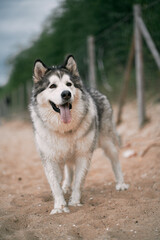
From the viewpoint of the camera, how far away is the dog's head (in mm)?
3797

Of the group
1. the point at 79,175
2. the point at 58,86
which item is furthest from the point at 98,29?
the point at 79,175

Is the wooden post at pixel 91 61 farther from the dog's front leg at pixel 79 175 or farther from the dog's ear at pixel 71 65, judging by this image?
the dog's front leg at pixel 79 175

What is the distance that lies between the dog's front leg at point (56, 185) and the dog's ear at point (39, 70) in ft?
3.90

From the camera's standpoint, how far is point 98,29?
44.0 feet

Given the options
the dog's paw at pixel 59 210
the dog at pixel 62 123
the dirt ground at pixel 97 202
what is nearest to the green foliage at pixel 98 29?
the dirt ground at pixel 97 202

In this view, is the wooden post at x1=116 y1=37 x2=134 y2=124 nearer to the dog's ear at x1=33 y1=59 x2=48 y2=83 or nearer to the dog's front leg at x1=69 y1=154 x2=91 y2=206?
the dog's ear at x1=33 y1=59 x2=48 y2=83

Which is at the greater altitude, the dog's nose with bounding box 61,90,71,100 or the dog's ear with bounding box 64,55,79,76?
the dog's ear with bounding box 64,55,79,76

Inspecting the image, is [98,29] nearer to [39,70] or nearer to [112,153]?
[112,153]

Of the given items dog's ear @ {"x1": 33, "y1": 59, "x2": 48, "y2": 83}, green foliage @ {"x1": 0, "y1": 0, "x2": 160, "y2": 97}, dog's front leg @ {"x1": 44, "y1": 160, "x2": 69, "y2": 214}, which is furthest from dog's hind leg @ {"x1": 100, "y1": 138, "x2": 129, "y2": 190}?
green foliage @ {"x1": 0, "y1": 0, "x2": 160, "y2": 97}

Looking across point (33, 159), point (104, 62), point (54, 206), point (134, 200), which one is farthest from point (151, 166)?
point (104, 62)

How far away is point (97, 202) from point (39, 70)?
6.52 feet

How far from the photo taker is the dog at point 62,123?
153 inches

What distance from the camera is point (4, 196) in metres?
4.34

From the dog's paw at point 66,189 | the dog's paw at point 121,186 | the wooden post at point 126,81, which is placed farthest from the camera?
the wooden post at point 126,81
